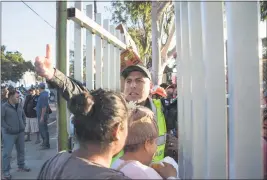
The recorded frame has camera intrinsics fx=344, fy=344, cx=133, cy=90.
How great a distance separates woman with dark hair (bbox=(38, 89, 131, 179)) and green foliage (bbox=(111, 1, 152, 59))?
617 inches

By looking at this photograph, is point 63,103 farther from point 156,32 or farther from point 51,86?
point 156,32

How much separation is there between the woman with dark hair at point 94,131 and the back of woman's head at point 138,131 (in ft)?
0.68

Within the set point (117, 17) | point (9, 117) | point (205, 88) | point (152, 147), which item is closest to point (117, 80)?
point (152, 147)

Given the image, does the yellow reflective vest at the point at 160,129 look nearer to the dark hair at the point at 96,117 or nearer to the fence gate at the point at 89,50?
the fence gate at the point at 89,50

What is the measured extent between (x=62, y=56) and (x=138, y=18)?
56.7 feet

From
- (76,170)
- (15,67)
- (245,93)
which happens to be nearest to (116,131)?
(76,170)

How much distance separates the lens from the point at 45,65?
5.74 ft

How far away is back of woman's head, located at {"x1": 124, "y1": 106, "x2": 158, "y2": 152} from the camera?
5.30 feet

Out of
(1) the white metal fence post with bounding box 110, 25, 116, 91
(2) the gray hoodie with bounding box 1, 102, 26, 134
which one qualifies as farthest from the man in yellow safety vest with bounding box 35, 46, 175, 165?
(2) the gray hoodie with bounding box 1, 102, 26, 134

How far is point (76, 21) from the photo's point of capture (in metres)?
1.95

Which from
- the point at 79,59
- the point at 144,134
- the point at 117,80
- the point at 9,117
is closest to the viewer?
the point at 144,134

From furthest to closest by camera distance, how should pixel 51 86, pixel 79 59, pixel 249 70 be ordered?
pixel 79 59 → pixel 51 86 → pixel 249 70

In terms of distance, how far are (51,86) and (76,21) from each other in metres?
0.39

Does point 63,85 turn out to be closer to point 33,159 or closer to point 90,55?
point 90,55
